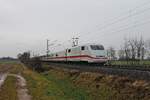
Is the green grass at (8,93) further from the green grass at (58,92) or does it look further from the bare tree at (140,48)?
the bare tree at (140,48)

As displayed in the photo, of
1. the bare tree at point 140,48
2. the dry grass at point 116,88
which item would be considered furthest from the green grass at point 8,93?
the bare tree at point 140,48

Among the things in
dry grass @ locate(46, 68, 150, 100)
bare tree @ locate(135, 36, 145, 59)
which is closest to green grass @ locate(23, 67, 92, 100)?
dry grass @ locate(46, 68, 150, 100)

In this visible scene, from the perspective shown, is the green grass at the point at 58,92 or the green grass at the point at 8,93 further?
the green grass at the point at 8,93

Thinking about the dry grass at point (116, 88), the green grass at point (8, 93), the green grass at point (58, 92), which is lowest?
the green grass at point (8, 93)

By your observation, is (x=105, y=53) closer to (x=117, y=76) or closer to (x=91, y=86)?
(x=91, y=86)

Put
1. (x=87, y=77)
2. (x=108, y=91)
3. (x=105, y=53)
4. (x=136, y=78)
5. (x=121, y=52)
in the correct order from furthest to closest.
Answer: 1. (x=121, y=52)
2. (x=105, y=53)
3. (x=87, y=77)
4. (x=108, y=91)
5. (x=136, y=78)

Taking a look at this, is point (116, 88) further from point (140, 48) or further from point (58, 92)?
point (140, 48)

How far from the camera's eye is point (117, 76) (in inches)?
856

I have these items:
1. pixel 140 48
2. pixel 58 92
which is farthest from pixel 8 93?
pixel 140 48

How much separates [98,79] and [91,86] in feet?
3.63

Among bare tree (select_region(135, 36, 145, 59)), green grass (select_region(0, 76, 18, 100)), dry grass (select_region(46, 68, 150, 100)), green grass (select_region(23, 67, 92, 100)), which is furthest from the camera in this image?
bare tree (select_region(135, 36, 145, 59))

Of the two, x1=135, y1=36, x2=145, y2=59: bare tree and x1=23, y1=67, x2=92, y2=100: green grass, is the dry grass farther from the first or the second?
x1=135, y1=36, x2=145, y2=59: bare tree

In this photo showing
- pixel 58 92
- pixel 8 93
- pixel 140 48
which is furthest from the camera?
pixel 140 48

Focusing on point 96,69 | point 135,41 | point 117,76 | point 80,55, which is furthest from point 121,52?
point 117,76
